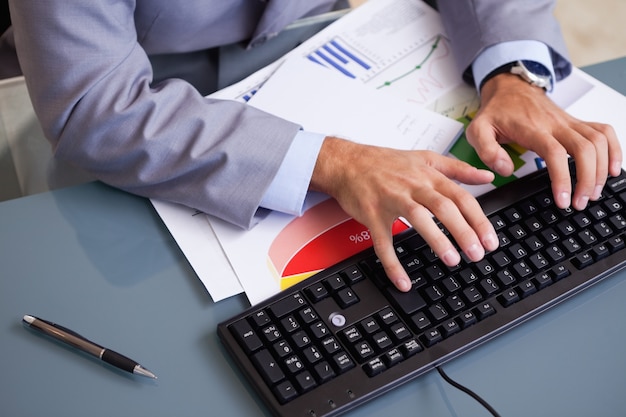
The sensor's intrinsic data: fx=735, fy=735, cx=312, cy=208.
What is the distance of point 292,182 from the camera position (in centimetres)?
83

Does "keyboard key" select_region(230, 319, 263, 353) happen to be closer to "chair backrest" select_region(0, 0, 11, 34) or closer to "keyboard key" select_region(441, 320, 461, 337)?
"keyboard key" select_region(441, 320, 461, 337)

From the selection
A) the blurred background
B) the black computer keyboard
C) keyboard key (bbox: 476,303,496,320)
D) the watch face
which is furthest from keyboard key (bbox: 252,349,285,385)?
the blurred background

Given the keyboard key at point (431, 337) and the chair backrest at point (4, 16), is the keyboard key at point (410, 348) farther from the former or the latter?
the chair backrest at point (4, 16)

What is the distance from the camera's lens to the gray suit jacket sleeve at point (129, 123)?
816 mm

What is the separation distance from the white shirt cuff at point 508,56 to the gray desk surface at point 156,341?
0.35 m

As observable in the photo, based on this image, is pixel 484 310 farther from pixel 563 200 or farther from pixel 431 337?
pixel 563 200

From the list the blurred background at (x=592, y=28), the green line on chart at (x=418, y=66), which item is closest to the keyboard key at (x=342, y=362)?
the green line on chart at (x=418, y=66)

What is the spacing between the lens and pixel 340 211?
86 centimetres

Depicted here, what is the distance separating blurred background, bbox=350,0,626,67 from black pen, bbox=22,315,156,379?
5.93 ft

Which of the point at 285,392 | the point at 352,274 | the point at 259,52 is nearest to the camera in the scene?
the point at 285,392

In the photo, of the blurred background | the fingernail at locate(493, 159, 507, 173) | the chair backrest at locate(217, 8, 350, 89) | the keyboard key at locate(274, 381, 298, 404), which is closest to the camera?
the keyboard key at locate(274, 381, 298, 404)

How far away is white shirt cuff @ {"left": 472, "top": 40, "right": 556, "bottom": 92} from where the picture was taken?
1.02 m

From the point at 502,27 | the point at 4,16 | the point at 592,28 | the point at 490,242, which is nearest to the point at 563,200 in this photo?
the point at 490,242

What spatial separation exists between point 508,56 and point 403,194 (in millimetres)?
346
